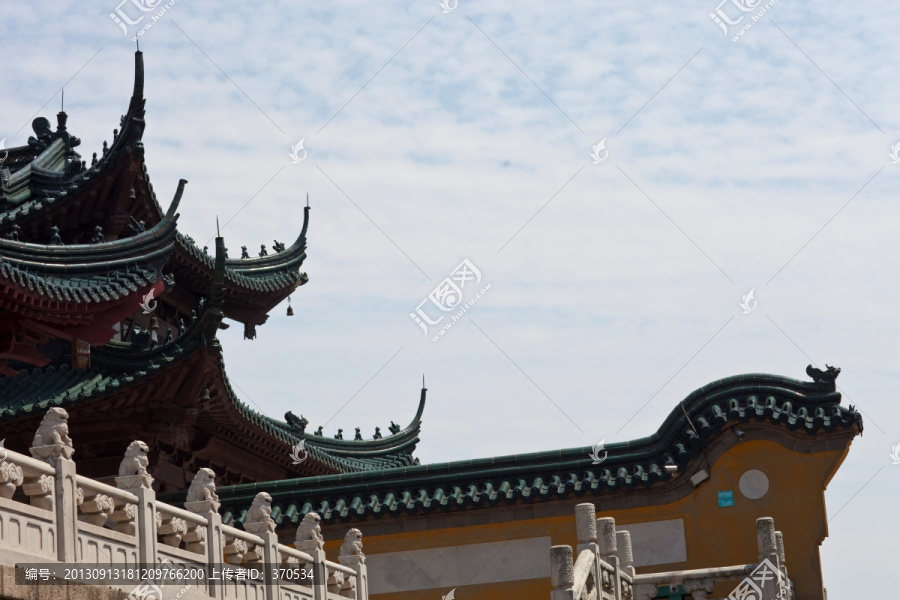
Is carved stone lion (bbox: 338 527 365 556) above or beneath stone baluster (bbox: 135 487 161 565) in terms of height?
above

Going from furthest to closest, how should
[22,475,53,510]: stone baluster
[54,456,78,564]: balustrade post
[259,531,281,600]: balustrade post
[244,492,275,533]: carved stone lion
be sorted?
[244,492,275,533]: carved stone lion < [259,531,281,600]: balustrade post < [54,456,78,564]: balustrade post < [22,475,53,510]: stone baluster

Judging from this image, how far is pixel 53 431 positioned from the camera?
34.1 feet

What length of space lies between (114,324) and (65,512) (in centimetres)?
903

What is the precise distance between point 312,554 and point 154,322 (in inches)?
350

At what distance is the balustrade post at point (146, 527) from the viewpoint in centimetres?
1129

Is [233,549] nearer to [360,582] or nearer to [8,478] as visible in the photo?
[360,582]

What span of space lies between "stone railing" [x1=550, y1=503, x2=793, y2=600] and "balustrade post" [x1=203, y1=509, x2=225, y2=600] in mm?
3747

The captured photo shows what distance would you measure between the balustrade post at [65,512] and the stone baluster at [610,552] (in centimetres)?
661

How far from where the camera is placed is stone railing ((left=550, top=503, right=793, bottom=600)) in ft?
48.7

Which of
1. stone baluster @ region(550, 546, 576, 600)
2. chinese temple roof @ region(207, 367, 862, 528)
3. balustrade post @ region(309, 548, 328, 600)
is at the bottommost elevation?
stone baluster @ region(550, 546, 576, 600)

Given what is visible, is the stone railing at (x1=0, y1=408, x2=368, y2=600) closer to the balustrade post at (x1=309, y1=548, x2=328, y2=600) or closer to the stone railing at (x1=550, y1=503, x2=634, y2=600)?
the balustrade post at (x1=309, y1=548, x2=328, y2=600)

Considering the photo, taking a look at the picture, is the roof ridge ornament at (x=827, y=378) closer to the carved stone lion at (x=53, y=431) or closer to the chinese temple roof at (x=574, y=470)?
the chinese temple roof at (x=574, y=470)

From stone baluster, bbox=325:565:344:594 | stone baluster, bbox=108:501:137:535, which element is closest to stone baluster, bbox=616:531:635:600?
stone baluster, bbox=325:565:344:594

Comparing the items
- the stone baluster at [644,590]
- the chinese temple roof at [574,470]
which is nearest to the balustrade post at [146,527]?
the stone baluster at [644,590]
